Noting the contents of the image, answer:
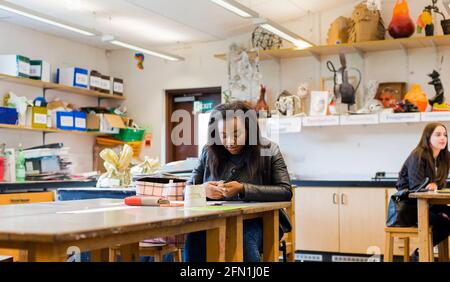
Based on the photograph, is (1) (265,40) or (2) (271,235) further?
(1) (265,40)

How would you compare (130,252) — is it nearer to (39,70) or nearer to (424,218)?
(424,218)

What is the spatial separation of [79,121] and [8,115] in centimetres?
102

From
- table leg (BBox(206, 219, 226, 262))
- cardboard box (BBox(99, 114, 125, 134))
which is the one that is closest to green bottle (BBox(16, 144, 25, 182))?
cardboard box (BBox(99, 114, 125, 134))

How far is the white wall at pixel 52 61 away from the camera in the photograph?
19.8 feet

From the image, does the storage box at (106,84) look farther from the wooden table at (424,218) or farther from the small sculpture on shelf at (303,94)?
the wooden table at (424,218)

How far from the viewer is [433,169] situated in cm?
407

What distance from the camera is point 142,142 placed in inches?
289

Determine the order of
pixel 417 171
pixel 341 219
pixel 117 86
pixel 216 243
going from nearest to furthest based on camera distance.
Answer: pixel 216 243 < pixel 417 171 < pixel 341 219 < pixel 117 86

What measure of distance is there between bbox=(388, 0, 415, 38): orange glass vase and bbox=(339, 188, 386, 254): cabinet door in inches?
59.6

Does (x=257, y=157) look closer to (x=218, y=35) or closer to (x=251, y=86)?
(x=251, y=86)

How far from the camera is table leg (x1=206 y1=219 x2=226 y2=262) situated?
2.18 meters

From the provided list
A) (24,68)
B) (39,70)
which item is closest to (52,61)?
(39,70)

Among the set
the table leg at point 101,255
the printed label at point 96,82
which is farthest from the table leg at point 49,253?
the printed label at point 96,82
